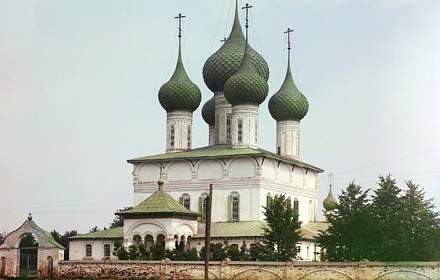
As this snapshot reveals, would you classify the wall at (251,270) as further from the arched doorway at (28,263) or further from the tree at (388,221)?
the tree at (388,221)

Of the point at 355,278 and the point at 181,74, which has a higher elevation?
the point at 181,74

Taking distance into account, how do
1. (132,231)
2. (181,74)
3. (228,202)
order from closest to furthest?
(132,231) < (228,202) < (181,74)

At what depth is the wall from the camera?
2981 centimetres

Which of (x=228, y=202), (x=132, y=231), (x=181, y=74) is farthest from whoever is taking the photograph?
(x=181, y=74)

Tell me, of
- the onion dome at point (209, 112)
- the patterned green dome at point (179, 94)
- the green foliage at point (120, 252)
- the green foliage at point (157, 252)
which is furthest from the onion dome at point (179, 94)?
the green foliage at point (157, 252)

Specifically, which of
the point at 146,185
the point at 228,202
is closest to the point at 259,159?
the point at 228,202

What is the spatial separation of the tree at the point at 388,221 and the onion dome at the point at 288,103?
10252 mm

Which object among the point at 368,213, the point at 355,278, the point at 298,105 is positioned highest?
the point at 298,105

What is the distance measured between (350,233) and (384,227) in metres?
1.27

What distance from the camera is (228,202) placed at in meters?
40.9

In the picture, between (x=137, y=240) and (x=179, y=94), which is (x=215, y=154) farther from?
(x=137, y=240)

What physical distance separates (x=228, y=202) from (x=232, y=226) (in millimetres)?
1226

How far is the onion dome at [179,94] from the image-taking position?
4394 cm

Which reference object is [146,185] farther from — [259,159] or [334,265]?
[334,265]
